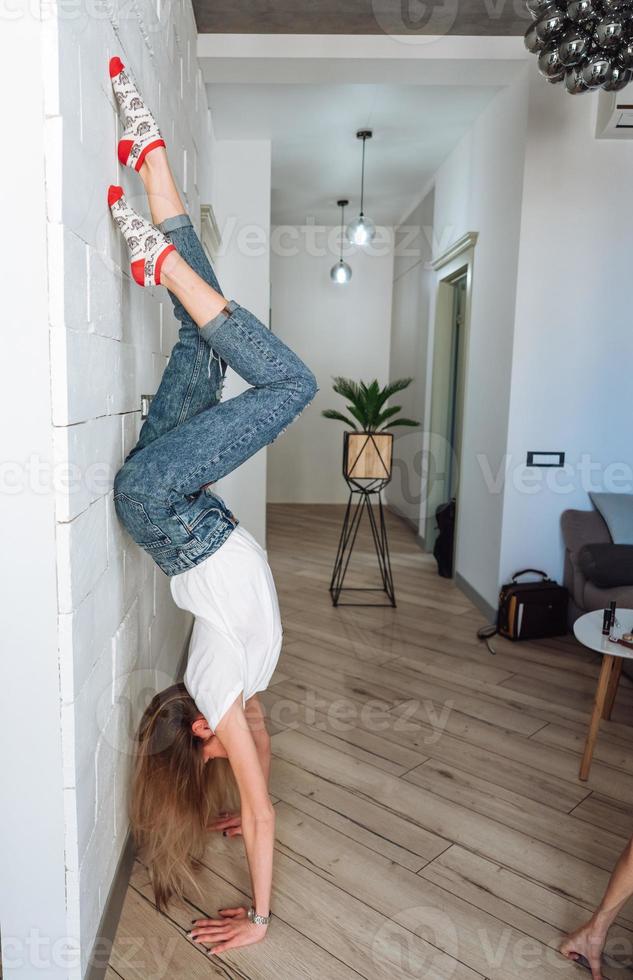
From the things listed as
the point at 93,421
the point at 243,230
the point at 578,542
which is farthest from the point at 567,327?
the point at 93,421

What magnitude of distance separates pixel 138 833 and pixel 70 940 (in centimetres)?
41

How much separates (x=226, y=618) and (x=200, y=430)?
16.1 inches

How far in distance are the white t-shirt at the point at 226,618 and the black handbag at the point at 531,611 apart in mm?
2008

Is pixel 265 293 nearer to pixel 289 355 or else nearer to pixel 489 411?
pixel 489 411

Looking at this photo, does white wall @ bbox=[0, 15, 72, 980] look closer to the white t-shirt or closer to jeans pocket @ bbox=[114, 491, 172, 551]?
jeans pocket @ bbox=[114, 491, 172, 551]

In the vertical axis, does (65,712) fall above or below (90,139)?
below

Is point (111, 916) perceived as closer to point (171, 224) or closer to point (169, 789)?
point (169, 789)

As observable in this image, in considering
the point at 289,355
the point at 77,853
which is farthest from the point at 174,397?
the point at 77,853

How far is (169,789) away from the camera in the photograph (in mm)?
1604

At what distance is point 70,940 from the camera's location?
1259 millimetres

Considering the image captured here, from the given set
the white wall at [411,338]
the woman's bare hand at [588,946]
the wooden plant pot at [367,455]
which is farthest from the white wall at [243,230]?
the woman's bare hand at [588,946]

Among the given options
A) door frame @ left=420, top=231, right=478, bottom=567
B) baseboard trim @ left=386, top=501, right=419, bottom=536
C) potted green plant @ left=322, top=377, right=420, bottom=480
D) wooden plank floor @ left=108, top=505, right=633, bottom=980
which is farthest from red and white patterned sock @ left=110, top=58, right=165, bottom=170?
baseboard trim @ left=386, top=501, right=419, bottom=536

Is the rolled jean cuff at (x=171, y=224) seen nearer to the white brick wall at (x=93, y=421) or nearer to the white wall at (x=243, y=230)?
the white brick wall at (x=93, y=421)

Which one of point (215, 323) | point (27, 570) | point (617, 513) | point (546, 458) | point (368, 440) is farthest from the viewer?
point (368, 440)
